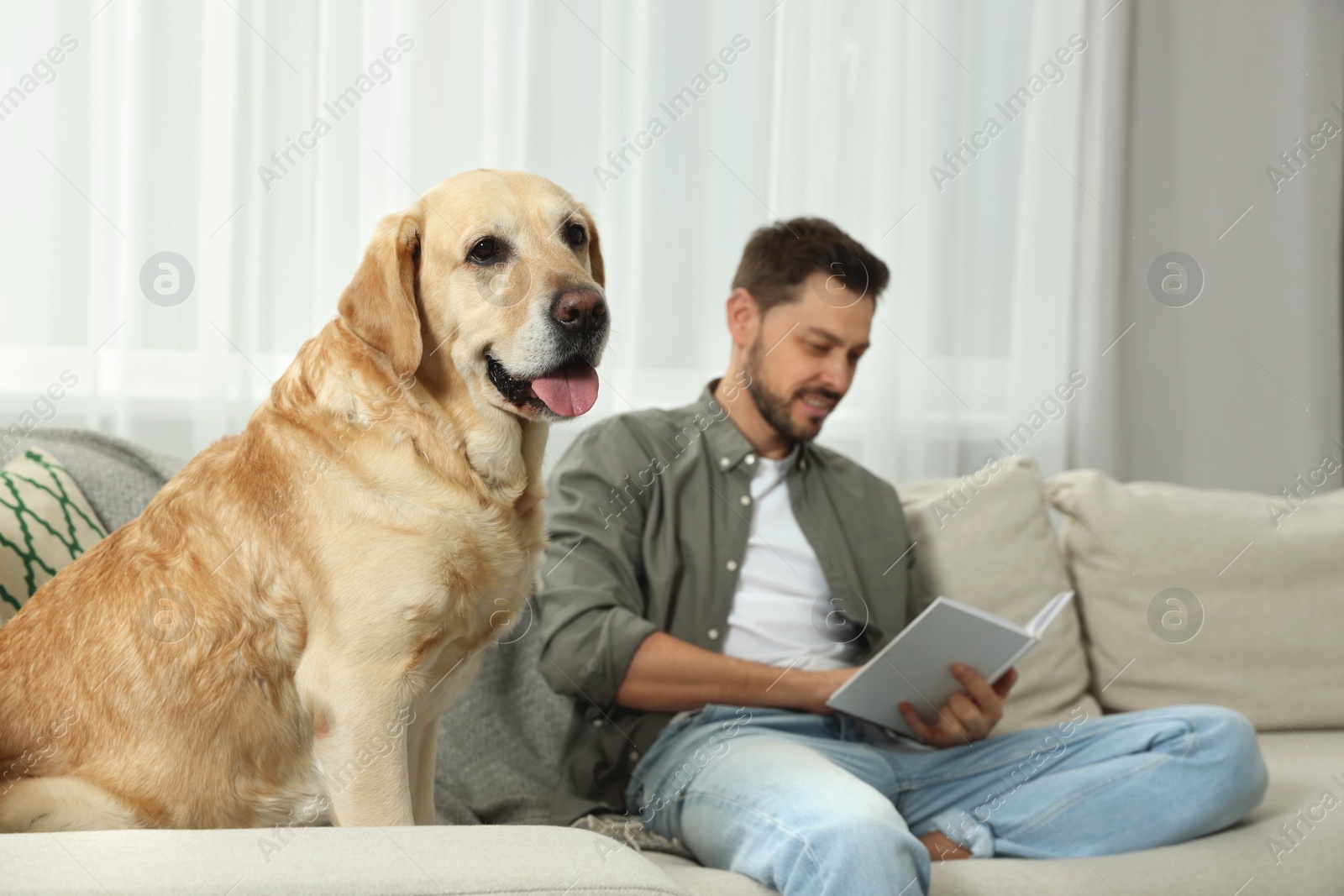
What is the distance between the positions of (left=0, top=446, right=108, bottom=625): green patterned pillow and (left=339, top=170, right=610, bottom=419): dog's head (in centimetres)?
58

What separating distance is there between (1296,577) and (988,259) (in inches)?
43.3

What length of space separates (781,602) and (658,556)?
0.23m

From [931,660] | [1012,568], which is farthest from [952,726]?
[1012,568]

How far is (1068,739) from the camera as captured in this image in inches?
59.9

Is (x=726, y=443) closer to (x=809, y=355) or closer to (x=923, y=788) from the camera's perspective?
(x=809, y=355)

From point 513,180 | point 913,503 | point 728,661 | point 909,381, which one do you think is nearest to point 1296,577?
point 913,503

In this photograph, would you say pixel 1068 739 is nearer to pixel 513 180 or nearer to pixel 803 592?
pixel 803 592

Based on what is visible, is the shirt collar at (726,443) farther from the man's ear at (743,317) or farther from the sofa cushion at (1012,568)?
the sofa cushion at (1012,568)

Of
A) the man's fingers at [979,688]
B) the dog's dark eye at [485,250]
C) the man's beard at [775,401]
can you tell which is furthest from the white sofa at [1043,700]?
the dog's dark eye at [485,250]

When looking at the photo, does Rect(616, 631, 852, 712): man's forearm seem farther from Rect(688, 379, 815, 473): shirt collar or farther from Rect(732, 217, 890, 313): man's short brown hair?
Rect(732, 217, 890, 313): man's short brown hair

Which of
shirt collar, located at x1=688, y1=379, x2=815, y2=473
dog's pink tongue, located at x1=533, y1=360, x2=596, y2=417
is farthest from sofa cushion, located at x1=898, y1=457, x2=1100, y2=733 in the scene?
dog's pink tongue, located at x1=533, y1=360, x2=596, y2=417

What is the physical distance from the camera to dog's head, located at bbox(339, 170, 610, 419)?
106cm

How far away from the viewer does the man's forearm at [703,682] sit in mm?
1453

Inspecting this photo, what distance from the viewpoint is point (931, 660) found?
1.44m
